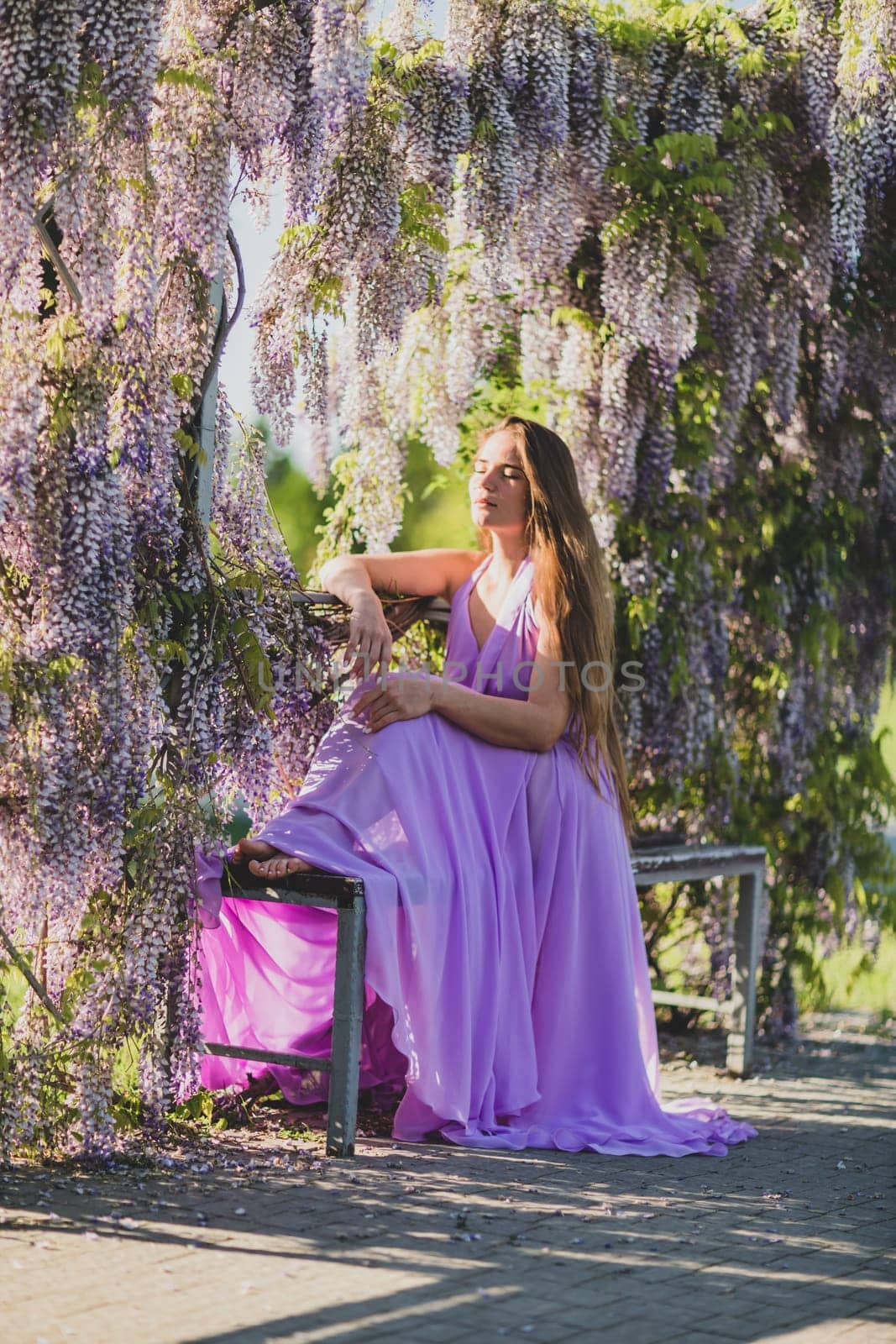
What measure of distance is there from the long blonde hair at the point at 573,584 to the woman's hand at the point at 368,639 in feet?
1.42

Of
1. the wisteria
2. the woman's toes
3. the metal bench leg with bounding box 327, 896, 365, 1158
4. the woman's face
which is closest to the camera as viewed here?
the wisteria

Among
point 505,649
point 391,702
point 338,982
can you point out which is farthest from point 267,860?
point 505,649

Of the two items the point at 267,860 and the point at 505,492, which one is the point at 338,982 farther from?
the point at 505,492

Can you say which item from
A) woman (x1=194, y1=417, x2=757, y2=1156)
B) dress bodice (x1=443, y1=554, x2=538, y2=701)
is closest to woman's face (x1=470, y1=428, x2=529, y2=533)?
woman (x1=194, y1=417, x2=757, y2=1156)

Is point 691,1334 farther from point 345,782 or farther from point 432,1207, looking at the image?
point 345,782

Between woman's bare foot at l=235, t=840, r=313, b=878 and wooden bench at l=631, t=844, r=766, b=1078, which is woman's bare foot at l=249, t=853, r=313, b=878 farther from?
wooden bench at l=631, t=844, r=766, b=1078

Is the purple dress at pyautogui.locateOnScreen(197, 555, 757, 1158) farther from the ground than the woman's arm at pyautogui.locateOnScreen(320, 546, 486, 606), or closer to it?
closer to it

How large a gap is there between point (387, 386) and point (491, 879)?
6.94ft

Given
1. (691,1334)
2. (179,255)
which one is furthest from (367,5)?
(691,1334)

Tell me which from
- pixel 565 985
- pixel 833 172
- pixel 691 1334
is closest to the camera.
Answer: pixel 691 1334

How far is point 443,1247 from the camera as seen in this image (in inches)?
99.1

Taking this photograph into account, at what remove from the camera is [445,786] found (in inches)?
138

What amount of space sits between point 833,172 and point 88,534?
2.99m

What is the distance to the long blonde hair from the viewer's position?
375 cm
